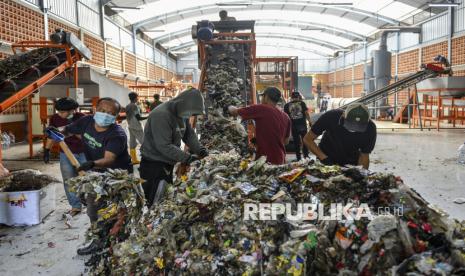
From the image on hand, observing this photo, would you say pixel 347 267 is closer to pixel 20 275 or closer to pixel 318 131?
pixel 318 131

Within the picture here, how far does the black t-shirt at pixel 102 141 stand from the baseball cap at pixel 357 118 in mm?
1910

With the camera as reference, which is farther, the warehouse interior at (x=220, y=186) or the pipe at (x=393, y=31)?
the pipe at (x=393, y=31)

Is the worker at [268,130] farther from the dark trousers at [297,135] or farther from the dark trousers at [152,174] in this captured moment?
the dark trousers at [297,135]

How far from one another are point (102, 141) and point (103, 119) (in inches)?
7.4

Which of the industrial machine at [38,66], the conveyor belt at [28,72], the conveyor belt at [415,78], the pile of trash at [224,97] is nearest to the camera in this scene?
the pile of trash at [224,97]

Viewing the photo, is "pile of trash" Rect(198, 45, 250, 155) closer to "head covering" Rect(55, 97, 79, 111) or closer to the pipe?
"head covering" Rect(55, 97, 79, 111)

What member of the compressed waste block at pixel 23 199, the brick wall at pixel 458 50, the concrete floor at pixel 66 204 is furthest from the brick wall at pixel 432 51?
the compressed waste block at pixel 23 199

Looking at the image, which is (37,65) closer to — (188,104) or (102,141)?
(102,141)

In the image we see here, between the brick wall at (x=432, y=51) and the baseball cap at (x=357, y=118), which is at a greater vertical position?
the brick wall at (x=432, y=51)

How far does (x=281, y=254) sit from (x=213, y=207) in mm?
580

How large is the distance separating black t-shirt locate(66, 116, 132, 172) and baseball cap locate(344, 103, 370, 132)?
191cm

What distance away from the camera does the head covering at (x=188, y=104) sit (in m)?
3.04

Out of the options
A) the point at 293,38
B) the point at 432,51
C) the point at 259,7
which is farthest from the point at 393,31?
the point at 293,38

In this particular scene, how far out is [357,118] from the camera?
120 inches
